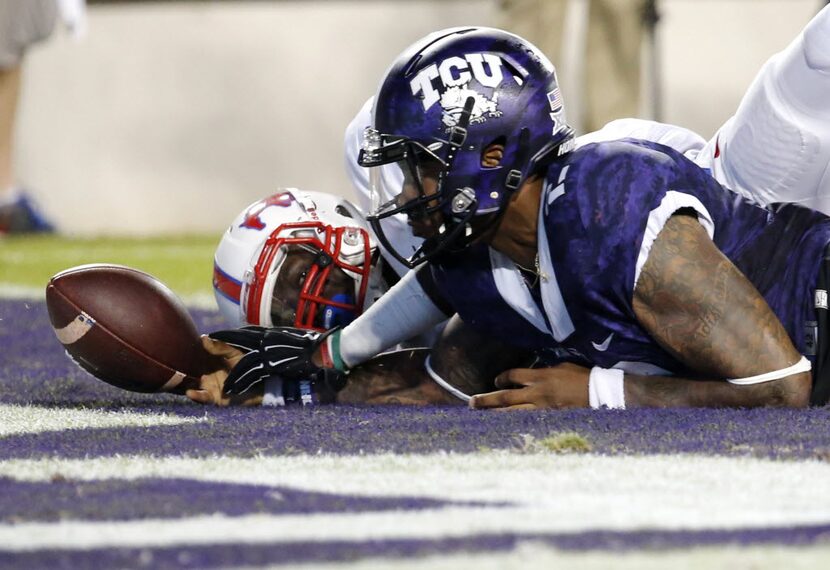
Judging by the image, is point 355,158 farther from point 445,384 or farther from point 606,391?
point 606,391

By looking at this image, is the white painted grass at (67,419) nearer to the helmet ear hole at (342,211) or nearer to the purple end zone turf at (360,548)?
the helmet ear hole at (342,211)

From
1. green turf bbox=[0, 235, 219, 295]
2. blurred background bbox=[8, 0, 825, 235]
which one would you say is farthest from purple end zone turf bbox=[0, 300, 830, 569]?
blurred background bbox=[8, 0, 825, 235]

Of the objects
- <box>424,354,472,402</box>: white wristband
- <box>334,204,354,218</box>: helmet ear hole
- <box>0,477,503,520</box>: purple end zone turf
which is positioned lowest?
<box>424,354,472,402</box>: white wristband

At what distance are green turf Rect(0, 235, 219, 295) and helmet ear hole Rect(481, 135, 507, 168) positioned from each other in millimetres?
3044

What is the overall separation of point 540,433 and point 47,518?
2.97 ft

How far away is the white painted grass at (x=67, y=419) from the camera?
292 centimetres

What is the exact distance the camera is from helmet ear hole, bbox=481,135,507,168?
2.94 metres

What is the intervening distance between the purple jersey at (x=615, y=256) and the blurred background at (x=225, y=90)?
239 inches

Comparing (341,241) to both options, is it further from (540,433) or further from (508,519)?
(508,519)

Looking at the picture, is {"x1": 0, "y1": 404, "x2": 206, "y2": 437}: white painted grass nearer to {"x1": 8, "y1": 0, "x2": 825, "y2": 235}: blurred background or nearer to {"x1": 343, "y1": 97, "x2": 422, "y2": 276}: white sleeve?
{"x1": 343, "y1": 97, "x2": 422, "y2": 276}: white sleeve

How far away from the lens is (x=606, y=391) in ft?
9.77

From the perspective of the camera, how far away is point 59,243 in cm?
796

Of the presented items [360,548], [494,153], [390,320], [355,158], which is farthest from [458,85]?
[360,548]

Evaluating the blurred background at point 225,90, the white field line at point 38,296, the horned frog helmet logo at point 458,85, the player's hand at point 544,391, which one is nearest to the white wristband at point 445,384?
the player's hand at point 544,391
